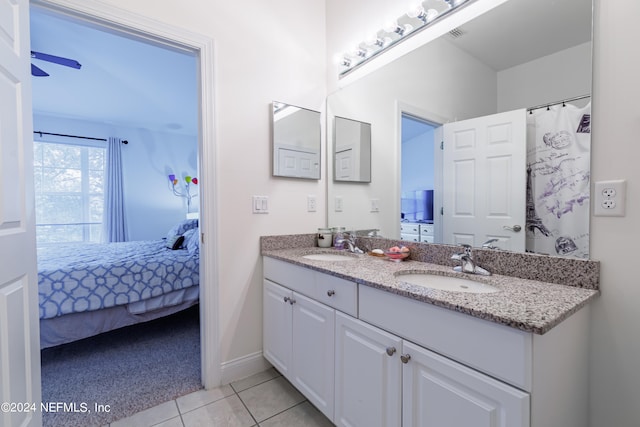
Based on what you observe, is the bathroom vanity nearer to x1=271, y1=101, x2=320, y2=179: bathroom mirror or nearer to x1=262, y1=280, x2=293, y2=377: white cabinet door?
x1=262, y1=280, x2=293, y2=377: white cabinet door

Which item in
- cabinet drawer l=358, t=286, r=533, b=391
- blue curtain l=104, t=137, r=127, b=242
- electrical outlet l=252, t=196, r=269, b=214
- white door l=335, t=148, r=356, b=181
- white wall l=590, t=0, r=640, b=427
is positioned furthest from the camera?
blue curtain l=104, t=137, r=127, b=242

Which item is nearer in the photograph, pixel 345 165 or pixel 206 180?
pixel 206 180

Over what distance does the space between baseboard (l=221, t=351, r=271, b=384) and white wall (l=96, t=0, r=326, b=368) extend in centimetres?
3

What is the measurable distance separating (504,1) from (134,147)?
5234 millimetres

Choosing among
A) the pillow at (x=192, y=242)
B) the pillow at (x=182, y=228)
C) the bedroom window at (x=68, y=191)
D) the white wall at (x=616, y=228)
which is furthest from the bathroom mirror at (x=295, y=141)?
the bedroom window at (x=68, y=191)

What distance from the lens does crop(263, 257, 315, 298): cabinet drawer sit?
4.63 feet

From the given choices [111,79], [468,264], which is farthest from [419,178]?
[111,79]

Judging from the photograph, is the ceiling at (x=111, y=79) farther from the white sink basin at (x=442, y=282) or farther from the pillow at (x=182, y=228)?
the white sink basin at (x=442, y=282)

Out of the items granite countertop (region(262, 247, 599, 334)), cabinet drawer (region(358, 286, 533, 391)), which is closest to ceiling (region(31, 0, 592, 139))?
granite countertop (region(262, 247, 599, 334))

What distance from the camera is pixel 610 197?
0.93 metres

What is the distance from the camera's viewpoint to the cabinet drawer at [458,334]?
2.26ft

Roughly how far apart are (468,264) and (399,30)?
1.35 m

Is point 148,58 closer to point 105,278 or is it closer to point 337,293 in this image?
point 105,278

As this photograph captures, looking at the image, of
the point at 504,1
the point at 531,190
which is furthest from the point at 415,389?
the point at 504,1
